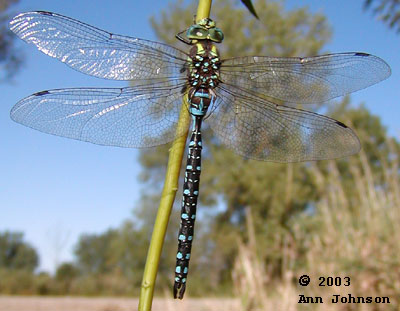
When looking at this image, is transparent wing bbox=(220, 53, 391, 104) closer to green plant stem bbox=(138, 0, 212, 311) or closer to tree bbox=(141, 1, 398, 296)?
green plant stem bbox=(138, 0, 212, 311)

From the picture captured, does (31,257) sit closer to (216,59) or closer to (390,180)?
(390,180)

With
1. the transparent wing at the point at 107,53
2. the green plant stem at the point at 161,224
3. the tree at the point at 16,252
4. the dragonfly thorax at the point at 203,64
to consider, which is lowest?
the green plant stem at the point at 161,224

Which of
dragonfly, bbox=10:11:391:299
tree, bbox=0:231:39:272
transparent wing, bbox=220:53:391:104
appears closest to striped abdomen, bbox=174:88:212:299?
dragonfly, bbox=10:11:391:299

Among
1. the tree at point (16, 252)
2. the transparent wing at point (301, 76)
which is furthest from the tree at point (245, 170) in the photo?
the transparent wing at point (301, 76)

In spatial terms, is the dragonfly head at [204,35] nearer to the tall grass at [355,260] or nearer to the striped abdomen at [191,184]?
the striped abdomen at [191,184]

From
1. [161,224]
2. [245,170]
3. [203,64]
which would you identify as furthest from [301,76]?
[245,170]

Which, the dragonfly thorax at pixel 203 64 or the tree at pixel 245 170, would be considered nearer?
the dragonfly thorax at pixel 203 64

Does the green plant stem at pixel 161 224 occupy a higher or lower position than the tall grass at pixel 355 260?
lower

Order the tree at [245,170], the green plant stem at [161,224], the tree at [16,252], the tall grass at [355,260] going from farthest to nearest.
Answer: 1. the tree at [16,252]
2. the tree at [245,170]
3. the tall grass at [355,260]
4. the green plant stem at [161,224]

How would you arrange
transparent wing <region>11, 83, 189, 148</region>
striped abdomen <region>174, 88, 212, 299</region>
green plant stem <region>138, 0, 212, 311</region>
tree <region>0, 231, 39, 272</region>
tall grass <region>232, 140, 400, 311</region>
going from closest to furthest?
1. green plant stem <region>138, 0, 212, 311</region>
2. striped abdomen <region>174, 88, 212, 299</region>
3. transparent wing <region>11, 83, 189, 148</region>
4. tall grass <region>232, 140, 400, 311</region>
5. tree <region>0, 231, 39, 272</region>

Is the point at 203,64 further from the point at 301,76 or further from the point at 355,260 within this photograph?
the point at 355,260
